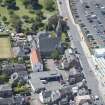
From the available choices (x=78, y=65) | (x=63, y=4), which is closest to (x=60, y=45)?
(x=78, y=65)

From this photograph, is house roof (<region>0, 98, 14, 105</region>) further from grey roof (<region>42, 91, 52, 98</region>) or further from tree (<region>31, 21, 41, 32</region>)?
tree (<region>31, 21, 41, 32</region>)

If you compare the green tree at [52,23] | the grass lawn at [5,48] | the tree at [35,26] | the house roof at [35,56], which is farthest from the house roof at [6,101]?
the green tree at [52,23]

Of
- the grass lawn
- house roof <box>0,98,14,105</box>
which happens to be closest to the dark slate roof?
the grass lawn

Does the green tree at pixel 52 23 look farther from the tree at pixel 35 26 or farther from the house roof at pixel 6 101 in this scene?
the house roof at pixel 6 101

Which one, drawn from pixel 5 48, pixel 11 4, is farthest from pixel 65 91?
pixel 11 4

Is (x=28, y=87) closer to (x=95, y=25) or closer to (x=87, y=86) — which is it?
(x=87, y=86)

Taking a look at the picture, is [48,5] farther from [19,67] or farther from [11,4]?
[19,67]

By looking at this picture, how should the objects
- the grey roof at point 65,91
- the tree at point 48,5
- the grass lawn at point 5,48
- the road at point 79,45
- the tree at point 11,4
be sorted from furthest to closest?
the tree at point 48,5 → the tree at point 11,4 → the grass lawn at point 5,48 → the road at point 79,45 → the grey roof at point 65,91
